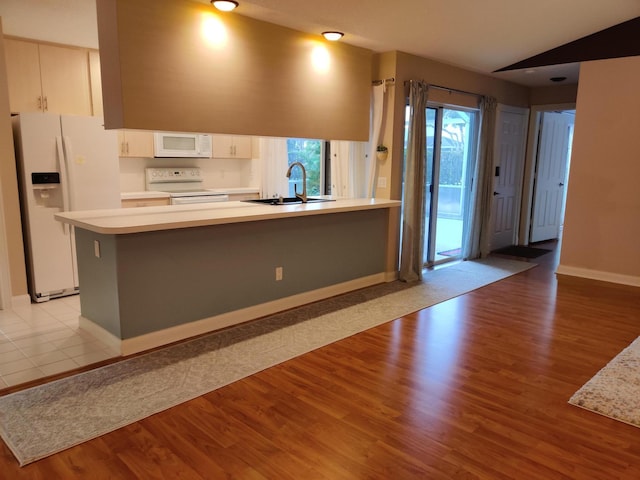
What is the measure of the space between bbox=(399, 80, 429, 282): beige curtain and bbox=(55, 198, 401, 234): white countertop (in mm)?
731

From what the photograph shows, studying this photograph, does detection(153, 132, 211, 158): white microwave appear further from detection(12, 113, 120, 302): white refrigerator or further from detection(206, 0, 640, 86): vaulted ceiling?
detection(206, 0, 640, 86): vaulted ceiling

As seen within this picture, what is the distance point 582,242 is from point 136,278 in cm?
502

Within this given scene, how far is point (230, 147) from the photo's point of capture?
636cm

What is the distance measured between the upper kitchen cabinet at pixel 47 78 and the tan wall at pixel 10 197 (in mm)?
416

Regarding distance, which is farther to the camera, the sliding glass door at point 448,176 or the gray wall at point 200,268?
the sliding glass door at point 448,176

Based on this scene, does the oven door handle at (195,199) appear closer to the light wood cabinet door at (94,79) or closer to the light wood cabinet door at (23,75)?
the light wood cabinet door at (94,79)

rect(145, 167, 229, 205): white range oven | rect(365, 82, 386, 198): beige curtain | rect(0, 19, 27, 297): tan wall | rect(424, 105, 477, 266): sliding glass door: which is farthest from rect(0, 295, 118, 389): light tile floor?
rect(424, 105, 477, 266): sliding glass door

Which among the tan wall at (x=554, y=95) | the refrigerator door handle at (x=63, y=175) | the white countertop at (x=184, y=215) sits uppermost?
the tan wall at (x=554, y=95)

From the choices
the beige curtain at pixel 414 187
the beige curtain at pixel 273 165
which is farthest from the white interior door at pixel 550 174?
the beige curtain at pixel 273 165

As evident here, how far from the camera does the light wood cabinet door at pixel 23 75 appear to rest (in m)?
4.45

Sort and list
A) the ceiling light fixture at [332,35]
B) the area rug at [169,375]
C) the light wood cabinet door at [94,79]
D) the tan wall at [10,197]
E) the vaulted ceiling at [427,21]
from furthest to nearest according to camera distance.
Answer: the light wood cabinet door at [94,79]
the ceiling light fixture at [332,35]
the tan wall at [10,197]
the vaulted ceiling at [427,21]
the area rug at [169,375]

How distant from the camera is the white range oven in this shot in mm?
5702

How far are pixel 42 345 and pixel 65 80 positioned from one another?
9.28 feet

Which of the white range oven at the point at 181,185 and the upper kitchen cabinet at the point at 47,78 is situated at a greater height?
the upper kitchen cabinet at the point at 47,78
